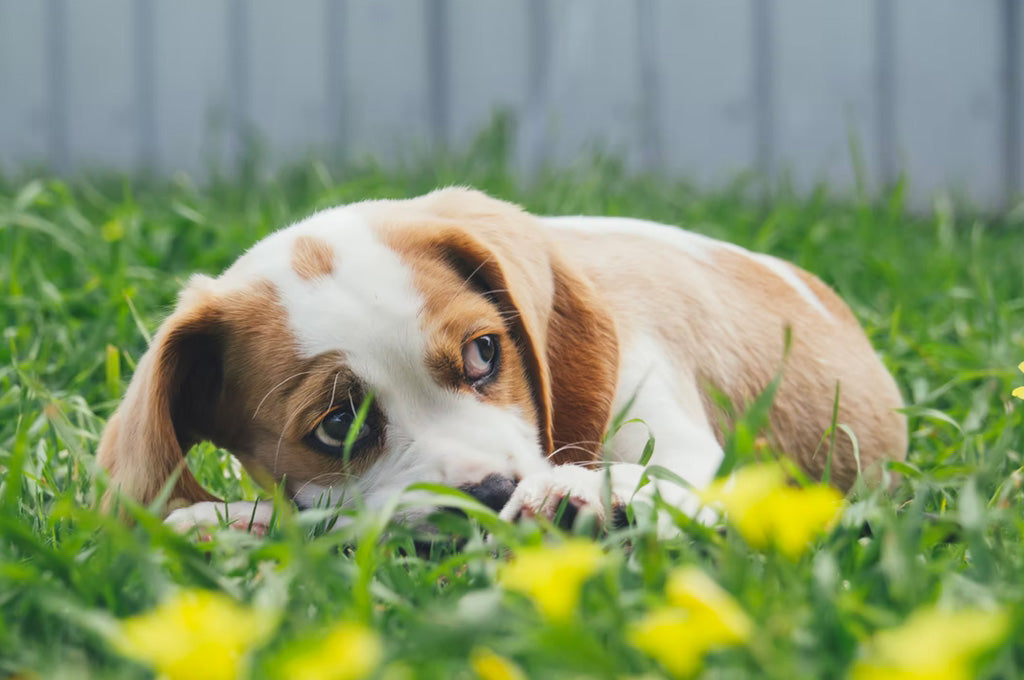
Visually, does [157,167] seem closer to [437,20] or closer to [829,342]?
[437,20]

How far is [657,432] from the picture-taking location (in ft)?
8.59

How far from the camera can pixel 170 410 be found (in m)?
2.55

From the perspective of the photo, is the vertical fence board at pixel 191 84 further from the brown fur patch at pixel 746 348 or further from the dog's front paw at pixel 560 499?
the dog's front paw at pixel 560 499

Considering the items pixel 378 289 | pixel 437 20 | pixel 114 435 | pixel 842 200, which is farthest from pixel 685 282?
pixel 437 20

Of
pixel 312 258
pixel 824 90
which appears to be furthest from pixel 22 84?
pixel 312 258

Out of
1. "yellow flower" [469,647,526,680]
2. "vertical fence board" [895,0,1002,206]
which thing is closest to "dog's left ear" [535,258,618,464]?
"yellow flower" [469,647,526,680]

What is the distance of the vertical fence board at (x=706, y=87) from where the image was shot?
24.6 ft

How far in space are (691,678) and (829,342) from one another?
2138mm

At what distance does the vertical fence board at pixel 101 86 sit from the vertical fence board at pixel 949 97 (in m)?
5.34

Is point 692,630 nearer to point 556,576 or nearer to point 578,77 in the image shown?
point 556,576

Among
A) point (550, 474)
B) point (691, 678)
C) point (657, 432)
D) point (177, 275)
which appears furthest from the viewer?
point (177, 275)

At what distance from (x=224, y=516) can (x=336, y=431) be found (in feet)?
1.08

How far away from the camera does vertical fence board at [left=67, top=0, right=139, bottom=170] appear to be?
7.70 m

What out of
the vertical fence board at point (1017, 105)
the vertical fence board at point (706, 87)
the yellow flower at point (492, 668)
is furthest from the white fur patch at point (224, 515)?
the vertical fence board at point (1017, 105)
